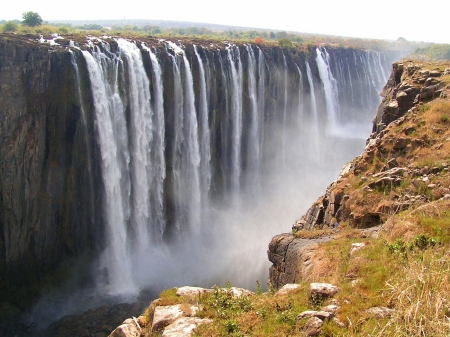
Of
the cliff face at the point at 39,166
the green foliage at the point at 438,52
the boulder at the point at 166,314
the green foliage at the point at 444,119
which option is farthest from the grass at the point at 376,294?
the green foliage at the point at 438,52

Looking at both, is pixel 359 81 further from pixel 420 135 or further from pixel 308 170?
pixel 420 135

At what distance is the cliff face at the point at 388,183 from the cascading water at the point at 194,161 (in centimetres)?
1042

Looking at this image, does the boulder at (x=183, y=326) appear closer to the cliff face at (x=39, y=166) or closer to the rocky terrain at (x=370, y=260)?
the rocky terrain at (x=370, y=260)

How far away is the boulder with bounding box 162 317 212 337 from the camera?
27.2 ft

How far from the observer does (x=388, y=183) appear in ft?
42.8

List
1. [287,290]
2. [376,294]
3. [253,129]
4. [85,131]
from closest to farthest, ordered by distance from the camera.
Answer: [376,294] < [287,290] < [85,131] < [253,129]

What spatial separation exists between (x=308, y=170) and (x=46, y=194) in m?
25.4

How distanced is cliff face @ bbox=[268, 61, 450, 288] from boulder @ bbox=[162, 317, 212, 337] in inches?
121

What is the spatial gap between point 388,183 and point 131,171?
18.1 meters

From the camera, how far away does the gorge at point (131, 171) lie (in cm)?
2344

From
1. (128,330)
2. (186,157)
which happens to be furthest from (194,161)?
(128,330)

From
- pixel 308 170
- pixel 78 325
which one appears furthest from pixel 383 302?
pixel 308 170

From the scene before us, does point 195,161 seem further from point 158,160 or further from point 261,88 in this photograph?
point 261,88

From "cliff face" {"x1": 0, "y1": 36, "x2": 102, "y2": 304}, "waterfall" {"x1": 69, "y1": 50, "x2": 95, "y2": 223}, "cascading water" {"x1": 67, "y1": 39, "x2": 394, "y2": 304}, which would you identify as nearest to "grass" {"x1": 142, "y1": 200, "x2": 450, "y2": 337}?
"cascading water" {"x1": 67, "y1": 39, "x2": 394, "y2": 304}
